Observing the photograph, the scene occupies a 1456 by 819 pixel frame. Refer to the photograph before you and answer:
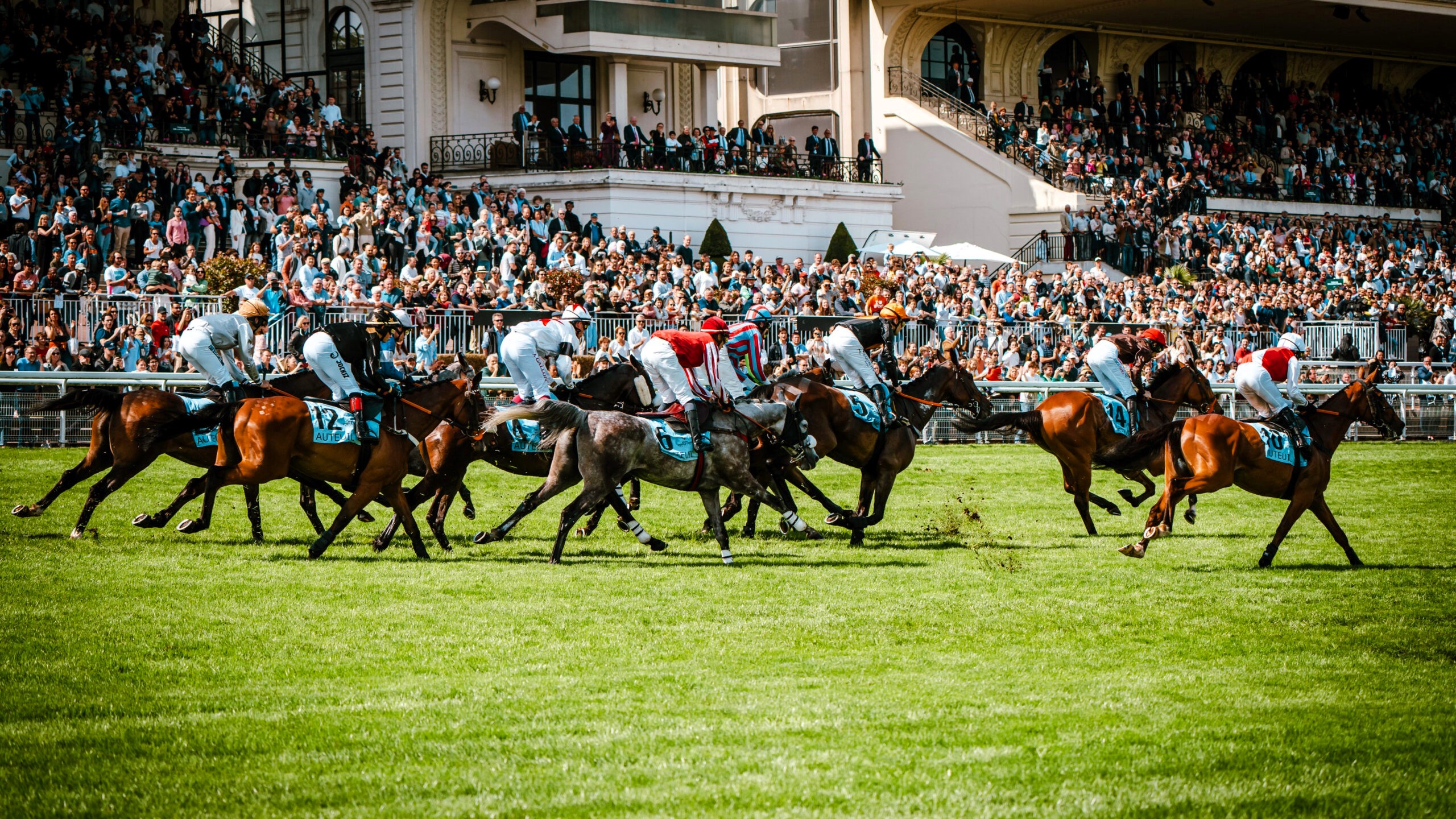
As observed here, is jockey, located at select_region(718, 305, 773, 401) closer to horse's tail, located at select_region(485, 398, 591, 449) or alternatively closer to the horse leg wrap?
the horse leg wrap

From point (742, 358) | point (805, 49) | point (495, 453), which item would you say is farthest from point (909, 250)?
point (495, 453)

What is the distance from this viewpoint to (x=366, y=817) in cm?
607

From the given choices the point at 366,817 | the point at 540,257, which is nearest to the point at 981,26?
the point at 540,257

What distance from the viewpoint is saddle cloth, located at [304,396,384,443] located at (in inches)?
490

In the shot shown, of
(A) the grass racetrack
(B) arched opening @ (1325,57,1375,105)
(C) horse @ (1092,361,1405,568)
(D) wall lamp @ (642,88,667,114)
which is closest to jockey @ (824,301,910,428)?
(A) the grass racetrack

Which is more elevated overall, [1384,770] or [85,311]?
[85,311]

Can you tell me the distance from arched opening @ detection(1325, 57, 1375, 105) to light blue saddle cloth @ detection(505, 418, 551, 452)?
43.0 m

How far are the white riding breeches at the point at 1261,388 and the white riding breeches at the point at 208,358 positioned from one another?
8.29 metres

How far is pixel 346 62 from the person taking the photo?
33.8m

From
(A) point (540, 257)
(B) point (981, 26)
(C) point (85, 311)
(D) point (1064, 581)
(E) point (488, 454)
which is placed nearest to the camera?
(D) point (1064, 581)

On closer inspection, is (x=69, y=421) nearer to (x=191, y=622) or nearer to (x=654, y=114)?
(x=191, y=622)

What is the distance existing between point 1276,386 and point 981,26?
1242 inches

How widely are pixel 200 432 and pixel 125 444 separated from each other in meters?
0.58

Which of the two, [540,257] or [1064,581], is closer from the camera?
[1064,581]
